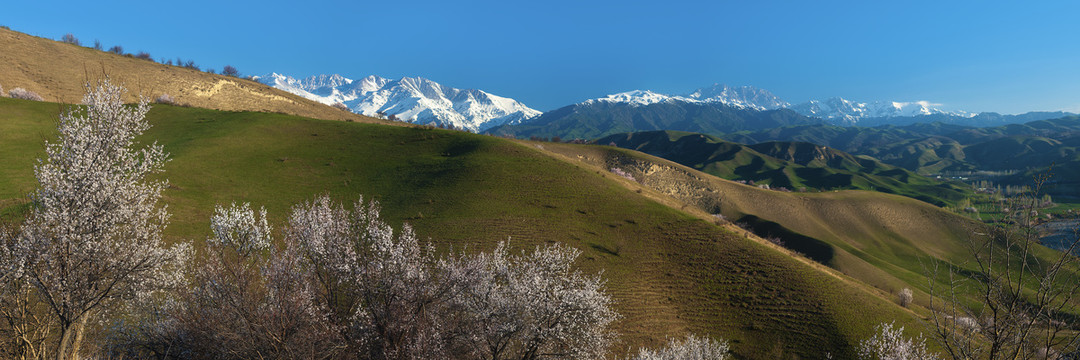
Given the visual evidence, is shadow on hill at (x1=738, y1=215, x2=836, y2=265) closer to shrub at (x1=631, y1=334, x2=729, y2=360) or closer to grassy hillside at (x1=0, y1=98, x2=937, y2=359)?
grassy hillside at (x1=0, y1=98, x2=937, y2=359)

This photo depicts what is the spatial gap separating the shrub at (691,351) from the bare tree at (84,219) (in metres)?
29.4

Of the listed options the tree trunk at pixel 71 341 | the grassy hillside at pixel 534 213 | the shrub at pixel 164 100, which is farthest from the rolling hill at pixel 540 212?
the tree trunk at pixel 71 341

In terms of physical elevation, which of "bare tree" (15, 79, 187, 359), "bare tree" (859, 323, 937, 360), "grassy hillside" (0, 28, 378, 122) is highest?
"grassy hillside" (0, 28, 378, 122)

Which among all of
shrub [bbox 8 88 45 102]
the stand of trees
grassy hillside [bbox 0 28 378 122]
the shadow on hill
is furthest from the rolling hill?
shrub [bbox 8 88 45 102]

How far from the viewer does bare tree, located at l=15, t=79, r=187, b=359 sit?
17.8m

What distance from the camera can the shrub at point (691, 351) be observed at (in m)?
30.9

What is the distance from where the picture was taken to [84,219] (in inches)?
709

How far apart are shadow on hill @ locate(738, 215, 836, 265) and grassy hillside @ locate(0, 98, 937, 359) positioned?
111ft

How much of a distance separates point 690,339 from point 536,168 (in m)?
44.8

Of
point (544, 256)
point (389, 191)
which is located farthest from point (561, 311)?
point (389, 191)

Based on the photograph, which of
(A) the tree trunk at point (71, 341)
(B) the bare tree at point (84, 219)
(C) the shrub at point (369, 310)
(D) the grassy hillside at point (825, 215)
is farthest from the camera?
(D) the grassy hillside at point (825, 215)

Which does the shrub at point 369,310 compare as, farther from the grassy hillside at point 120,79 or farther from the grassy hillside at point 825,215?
the grassy hillside at point 120,79

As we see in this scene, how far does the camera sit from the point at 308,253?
82.9ft

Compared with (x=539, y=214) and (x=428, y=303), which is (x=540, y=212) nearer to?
(x=539, y=214)
